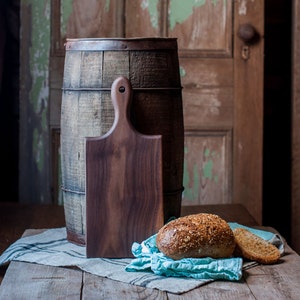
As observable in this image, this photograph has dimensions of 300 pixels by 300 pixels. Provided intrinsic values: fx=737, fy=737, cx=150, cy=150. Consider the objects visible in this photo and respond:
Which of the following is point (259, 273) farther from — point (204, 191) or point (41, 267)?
point (204, 191)

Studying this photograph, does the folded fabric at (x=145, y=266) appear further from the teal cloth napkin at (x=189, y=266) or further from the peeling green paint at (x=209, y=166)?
the peeling green paint at (x=209, y=166)

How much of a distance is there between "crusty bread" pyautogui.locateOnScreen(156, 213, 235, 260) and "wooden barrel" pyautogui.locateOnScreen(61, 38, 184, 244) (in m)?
0.25

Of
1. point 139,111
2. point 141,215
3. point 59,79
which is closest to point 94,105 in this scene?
point 139,111

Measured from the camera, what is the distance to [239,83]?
10.2 ft

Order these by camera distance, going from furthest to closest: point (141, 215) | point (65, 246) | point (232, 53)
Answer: point (232, 53)
point (65, 246)
point (141, 215)

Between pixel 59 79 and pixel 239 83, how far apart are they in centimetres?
76

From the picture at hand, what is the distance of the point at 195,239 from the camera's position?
154 centimetres

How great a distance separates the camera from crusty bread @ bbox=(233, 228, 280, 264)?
163 centimetres

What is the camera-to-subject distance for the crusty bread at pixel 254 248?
1.63 meters

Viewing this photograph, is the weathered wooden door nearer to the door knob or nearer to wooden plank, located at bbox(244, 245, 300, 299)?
the door knob

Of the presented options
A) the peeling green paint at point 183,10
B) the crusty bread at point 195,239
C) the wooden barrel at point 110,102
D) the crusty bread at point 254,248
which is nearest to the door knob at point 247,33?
the peeling green paint at point 183,10

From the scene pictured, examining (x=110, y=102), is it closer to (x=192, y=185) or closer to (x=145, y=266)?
(x=145, y=266)

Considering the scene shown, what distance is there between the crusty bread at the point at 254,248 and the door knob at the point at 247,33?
1.49 meters

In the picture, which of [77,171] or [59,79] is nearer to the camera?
[77,171]
